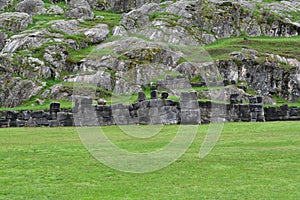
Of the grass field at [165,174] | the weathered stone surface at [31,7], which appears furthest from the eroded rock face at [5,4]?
the grass field at [165,174]

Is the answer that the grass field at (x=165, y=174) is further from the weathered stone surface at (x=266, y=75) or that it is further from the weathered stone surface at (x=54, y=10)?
the weathered stone surface at (x=54, y=10)

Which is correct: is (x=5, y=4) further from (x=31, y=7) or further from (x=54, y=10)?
(x=54, y=10)

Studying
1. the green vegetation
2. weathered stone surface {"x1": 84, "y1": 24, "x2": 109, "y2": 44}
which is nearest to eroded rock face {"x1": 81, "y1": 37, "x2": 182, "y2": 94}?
Answer: the green vegetation

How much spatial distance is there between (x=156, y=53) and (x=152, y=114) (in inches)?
982

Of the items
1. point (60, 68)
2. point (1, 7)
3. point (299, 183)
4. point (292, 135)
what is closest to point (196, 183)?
point (299, 183)

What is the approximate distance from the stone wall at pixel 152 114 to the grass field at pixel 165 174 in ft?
36.4

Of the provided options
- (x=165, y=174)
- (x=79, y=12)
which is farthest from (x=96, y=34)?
(x=165, y=174)

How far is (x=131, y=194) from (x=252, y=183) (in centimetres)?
376

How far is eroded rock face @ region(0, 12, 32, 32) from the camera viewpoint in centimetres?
7269

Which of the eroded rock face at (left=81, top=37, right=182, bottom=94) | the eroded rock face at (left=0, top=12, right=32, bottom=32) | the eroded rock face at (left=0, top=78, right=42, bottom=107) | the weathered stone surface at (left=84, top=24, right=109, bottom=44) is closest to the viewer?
the eroded rock face at (left=0, top=78, right=42, bottom=107)

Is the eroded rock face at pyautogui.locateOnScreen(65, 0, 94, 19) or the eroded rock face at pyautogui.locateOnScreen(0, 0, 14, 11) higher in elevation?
the eroded rock face at pyautogui.locateOnScreen(0, 0, 14, 11)

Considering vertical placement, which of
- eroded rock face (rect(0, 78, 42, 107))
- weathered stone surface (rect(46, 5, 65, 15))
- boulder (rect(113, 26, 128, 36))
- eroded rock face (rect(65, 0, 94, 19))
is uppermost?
weathered stone surface (rect(46, 5, 65, 15))

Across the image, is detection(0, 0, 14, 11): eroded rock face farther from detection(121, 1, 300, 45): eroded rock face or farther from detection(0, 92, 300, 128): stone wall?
detection(0, 92, 300, 128): stone wall

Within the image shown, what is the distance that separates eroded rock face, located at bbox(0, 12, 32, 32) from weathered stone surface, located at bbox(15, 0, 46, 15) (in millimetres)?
11011
